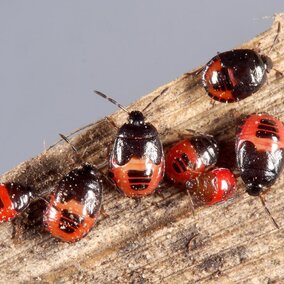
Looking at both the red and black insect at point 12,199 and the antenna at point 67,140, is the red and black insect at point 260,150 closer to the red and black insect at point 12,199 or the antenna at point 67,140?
the antenna at point 67,140

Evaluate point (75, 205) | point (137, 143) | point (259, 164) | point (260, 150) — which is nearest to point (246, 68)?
point (260, 150)

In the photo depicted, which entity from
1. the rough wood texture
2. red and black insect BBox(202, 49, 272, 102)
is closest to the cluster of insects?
red and black insect BBox(202, 49, 272, 102)

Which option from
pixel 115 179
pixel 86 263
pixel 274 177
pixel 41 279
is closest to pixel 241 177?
pixel 274 177

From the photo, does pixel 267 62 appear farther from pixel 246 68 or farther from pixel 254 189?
pixel 254 189

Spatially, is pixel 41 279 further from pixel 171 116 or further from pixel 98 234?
pixel 171 116

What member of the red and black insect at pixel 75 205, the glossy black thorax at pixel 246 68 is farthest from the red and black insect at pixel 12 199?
the glossy black thorax at pixel 246 68

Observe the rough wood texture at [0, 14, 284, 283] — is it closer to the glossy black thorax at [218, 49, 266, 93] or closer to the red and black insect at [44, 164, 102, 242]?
the glossy black thorax at [218, 49, 266, 93]
